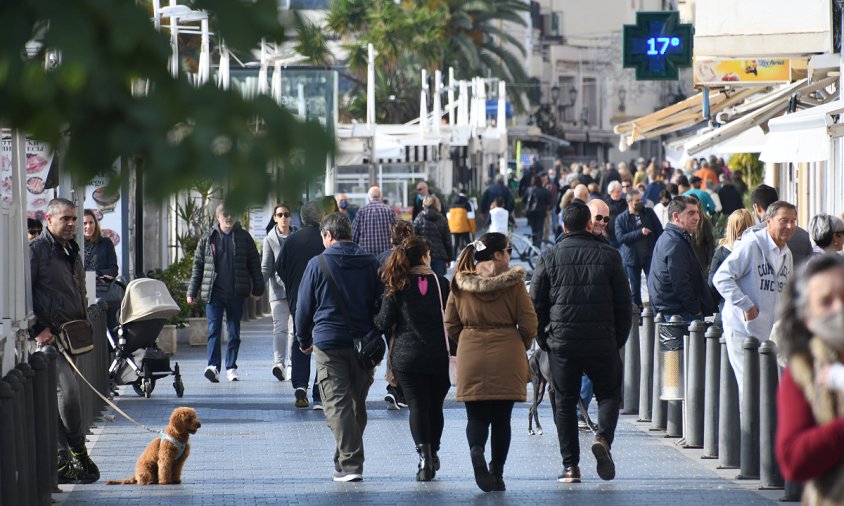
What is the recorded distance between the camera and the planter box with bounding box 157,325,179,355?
59.2 ft

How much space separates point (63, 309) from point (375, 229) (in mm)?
9176

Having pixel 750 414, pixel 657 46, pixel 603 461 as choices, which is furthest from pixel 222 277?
pixel 657 46

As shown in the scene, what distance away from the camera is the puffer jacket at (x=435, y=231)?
2158 cm

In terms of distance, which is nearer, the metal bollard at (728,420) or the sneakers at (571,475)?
the sneakers at (571,475)

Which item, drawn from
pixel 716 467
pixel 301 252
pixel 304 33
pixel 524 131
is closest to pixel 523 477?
pixel 716 467

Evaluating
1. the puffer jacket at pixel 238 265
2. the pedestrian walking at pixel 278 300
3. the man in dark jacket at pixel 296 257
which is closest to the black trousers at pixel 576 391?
the man in dark jacket at pixel 296 257

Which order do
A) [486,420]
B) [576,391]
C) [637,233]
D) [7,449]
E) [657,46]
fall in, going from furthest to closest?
[657,46]
[637,233]
[576,391]
[486,420]
[7,449]

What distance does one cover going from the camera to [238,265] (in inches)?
599

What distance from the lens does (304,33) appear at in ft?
11.1

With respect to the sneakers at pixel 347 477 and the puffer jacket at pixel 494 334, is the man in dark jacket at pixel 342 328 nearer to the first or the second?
the sneakers at pixel 347 477

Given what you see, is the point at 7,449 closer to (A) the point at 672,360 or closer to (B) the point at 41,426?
(B) the point at 41,426

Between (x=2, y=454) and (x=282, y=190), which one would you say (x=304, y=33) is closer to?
(x=282, y=190)

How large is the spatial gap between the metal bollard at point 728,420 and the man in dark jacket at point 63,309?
401 cm

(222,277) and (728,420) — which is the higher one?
(222,277)
